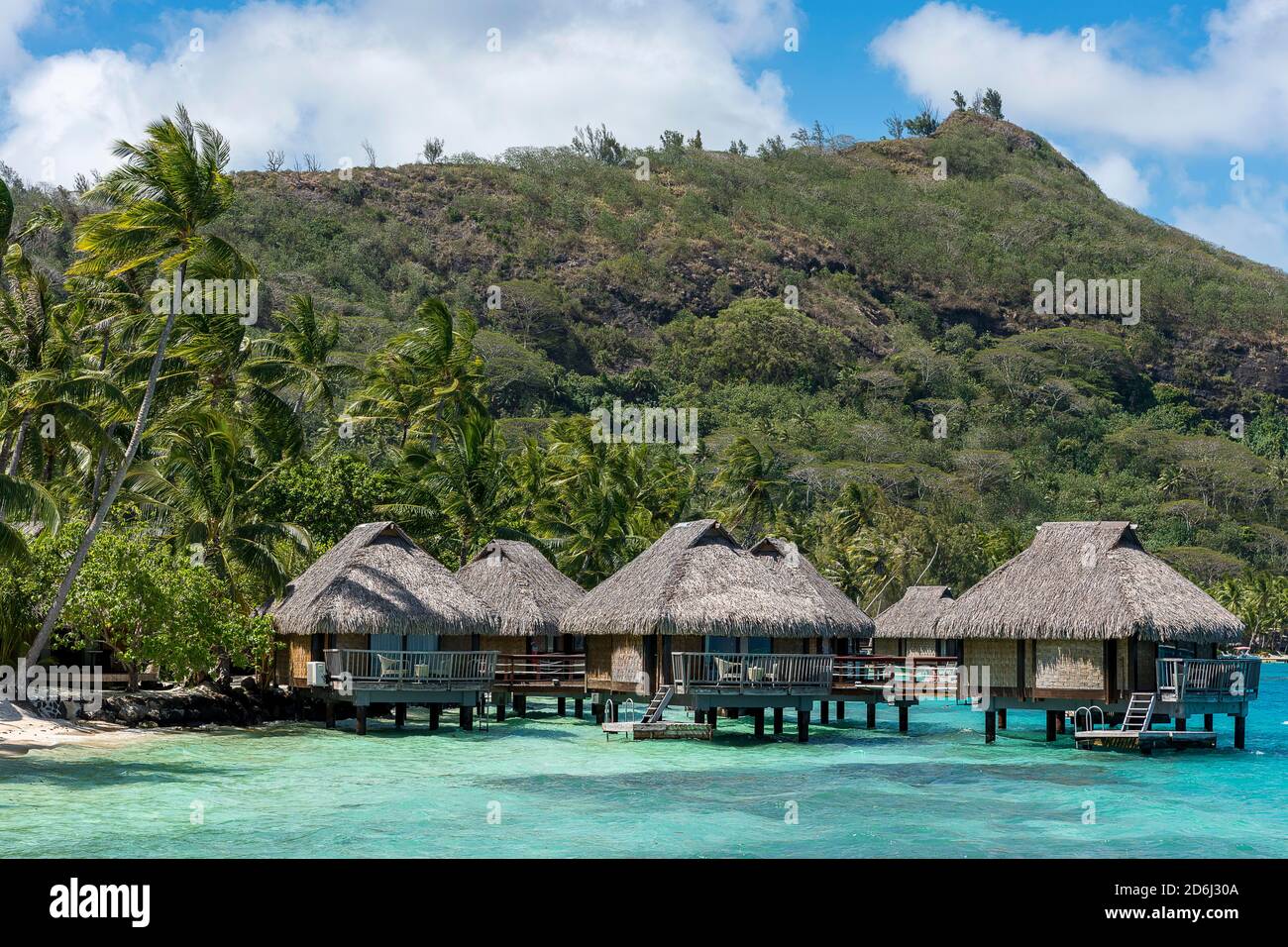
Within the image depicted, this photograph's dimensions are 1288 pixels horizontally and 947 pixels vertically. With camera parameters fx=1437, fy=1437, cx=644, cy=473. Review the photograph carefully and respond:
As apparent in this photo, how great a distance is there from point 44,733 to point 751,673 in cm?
1272

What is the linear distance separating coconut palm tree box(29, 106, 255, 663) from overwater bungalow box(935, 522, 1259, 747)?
52.7ft

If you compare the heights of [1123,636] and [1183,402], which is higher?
[1183,402]

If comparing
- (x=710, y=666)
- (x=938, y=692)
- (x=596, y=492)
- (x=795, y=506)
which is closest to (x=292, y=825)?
(x=710, y=666)

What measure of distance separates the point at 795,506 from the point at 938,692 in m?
52.3

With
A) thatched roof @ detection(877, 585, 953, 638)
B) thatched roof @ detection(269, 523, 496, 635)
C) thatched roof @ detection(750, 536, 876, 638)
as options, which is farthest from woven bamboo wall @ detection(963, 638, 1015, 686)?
thatched roof @ detection(877, 585, 953, 638)

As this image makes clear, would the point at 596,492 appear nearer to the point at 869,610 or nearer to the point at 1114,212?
the point at 869,610

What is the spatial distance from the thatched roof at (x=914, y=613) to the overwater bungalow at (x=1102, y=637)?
18821 mm

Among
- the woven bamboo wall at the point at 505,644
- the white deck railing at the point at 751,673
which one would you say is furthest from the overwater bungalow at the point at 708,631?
the woven bamboo wall at the point at 505,644

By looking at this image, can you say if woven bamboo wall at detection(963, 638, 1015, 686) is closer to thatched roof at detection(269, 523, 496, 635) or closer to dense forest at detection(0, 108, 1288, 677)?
A: thatched roof at detection(269, 523, 496, 635)

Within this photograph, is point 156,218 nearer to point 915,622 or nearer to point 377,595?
point 377,595

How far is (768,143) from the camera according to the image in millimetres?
185000

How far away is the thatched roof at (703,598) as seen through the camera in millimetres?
27891

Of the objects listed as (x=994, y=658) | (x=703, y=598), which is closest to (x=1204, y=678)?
(x=994, y=658)

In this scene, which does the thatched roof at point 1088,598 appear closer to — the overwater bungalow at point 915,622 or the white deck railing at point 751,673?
the white deck railing at point 751,673
